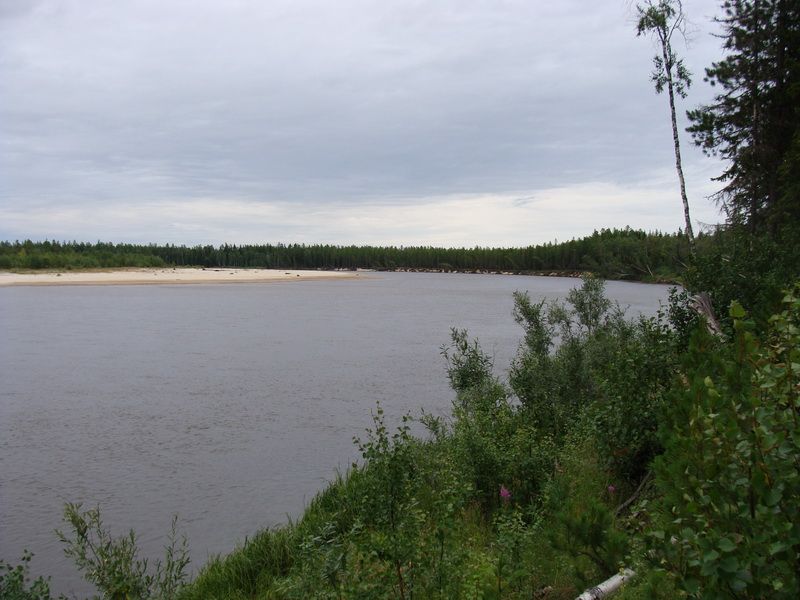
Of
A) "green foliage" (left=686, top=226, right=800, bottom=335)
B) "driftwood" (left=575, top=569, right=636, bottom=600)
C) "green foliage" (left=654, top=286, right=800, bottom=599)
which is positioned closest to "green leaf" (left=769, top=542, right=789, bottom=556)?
"green foliage" (left=654, top=286, right=800, bottom=599)

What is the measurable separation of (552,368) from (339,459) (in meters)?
5.27

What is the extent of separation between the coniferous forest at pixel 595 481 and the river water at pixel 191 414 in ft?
3.44

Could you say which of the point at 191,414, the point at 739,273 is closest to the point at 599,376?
the point at 739,273

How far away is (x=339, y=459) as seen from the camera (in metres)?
14.4

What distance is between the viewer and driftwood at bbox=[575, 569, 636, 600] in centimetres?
478

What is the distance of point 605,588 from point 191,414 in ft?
52.2

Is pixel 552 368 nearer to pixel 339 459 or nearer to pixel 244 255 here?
pixel 339 459

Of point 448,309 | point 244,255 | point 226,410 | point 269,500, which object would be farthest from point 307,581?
point 244,255

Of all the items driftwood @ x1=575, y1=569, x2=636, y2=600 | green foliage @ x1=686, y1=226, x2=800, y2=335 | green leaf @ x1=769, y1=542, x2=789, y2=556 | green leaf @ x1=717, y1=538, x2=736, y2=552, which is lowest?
driftwood @ x1=575, y1=569, x2=636, y2=600

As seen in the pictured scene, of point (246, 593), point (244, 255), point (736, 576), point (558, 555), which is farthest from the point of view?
point (244, 255)

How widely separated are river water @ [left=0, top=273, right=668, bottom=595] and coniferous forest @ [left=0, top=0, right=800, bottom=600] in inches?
41.3

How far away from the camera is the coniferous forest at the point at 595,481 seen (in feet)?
8.06

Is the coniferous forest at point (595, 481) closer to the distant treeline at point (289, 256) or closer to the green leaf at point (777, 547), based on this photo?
the green leaf at point (777, 547)

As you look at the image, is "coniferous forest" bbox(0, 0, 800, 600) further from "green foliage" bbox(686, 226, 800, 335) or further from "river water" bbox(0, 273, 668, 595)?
"river water" bbox(0, 273, 668, 595)
